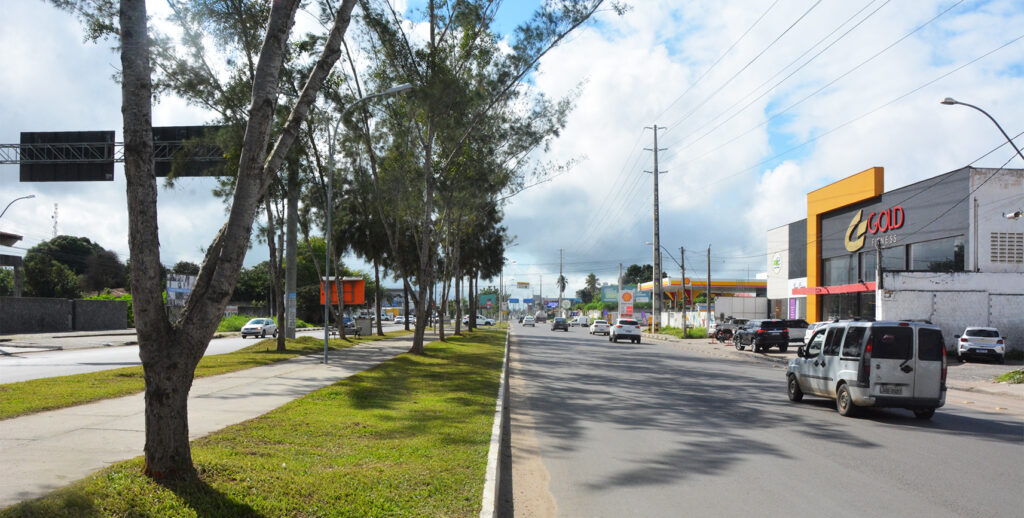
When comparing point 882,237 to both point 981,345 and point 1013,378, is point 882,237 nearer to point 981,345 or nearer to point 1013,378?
point 981,345

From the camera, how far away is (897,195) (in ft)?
128

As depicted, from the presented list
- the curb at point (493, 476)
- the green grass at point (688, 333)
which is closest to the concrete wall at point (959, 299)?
the green grass at point (688, 333)

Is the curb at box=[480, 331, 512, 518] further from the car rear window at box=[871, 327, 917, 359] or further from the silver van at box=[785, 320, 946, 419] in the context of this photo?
the car rear window at box=[871, 327, 917, 359]

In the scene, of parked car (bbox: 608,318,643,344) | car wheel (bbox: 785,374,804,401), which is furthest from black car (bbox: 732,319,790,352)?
car wheel (bbox: 785,374,804,401)

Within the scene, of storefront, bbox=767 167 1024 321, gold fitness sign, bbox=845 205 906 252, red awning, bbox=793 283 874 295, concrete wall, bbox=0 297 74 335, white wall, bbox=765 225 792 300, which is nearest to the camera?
storefront, bbox=767 167 1024 321

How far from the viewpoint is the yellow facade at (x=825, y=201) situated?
4062 cm

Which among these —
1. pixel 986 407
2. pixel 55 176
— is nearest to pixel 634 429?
pixel 986 407

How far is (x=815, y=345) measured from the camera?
14.1 m

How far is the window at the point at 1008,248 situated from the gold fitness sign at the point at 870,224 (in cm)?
579

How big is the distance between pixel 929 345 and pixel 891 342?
647mm

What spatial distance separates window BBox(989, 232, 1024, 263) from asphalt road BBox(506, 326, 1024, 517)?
2103cm

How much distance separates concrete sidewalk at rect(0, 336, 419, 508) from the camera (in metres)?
6.42

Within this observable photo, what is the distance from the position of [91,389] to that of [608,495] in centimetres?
1088

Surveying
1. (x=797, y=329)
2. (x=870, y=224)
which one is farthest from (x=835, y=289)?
(x=797, y=329)
